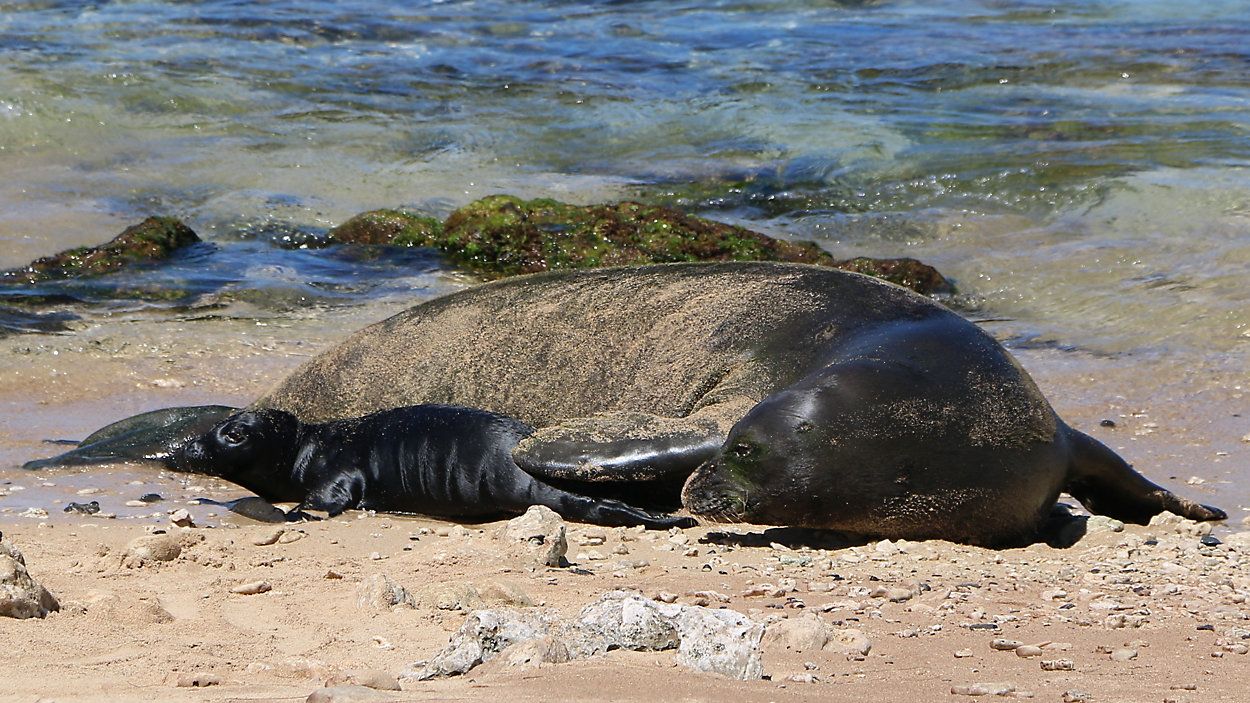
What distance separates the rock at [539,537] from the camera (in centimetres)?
445

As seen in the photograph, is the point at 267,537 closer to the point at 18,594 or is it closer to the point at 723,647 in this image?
the point at 18,594

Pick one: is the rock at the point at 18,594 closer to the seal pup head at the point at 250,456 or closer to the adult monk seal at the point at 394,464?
the adult monk seal at the point at 394,464

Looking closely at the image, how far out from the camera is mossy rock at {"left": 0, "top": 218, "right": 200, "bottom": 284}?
9.99 m

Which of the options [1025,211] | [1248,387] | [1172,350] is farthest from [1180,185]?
[1248,387]

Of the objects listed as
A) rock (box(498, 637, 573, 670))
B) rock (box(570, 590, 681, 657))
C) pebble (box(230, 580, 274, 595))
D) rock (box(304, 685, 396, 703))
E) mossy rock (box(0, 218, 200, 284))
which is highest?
rock (box(304, 685, 396, 703))

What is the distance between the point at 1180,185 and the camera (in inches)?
457

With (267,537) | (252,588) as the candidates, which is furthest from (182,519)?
(252,588)

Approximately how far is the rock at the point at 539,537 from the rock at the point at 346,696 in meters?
1.82

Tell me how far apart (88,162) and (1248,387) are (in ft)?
34.5

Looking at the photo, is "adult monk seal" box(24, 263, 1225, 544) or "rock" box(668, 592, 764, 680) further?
"adult monk seal" box(24, 263, 1225, 544)

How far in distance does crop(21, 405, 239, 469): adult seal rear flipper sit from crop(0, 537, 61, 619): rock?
8.59ft

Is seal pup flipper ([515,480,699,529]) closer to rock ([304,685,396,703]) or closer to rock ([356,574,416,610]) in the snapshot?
rock ([356,574,416,610])

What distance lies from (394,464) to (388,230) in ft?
18.8

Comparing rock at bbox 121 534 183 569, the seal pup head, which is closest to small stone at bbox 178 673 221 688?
rock at bbox 121 534 183 569
